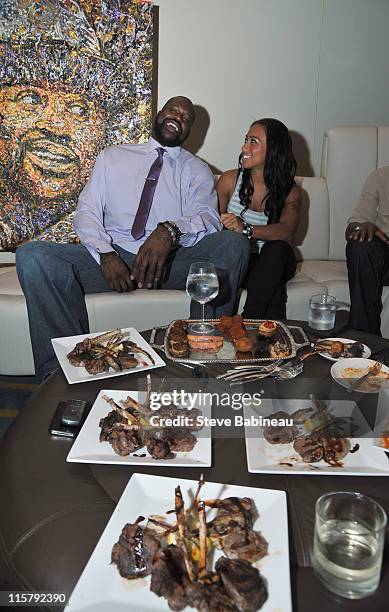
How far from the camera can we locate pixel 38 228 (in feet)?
9.88

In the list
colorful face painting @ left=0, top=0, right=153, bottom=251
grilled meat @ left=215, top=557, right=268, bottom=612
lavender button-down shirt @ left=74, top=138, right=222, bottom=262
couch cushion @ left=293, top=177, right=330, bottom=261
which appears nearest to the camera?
grilled meat @ left=215, top=557, right=268, bottom=612

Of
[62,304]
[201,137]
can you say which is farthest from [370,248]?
[62,304]

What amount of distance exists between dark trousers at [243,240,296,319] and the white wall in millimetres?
961

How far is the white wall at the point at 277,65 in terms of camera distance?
3.08 meters

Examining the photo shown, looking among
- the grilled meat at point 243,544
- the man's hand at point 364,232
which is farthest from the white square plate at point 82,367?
the man's hand at point 364,232

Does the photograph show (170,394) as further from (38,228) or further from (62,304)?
(38,228)

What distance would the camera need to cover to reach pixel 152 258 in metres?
2.41

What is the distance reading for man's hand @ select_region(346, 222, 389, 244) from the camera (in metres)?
2.71

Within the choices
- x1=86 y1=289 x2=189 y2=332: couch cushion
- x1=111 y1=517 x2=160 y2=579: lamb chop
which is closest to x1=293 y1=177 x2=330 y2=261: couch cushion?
x1=86 y1=289 x2=189 y2=332: couch cushion

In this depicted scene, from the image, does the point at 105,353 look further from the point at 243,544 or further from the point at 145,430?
the point at 243,544

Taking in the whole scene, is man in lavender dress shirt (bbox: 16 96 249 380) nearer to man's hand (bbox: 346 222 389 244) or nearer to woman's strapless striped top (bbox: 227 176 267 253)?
woman's strapless striped top (bbox: 227 176 267 253)

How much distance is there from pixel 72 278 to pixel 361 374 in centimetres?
132

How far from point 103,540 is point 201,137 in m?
2.70

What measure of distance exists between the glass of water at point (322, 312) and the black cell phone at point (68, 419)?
30.8 inches
